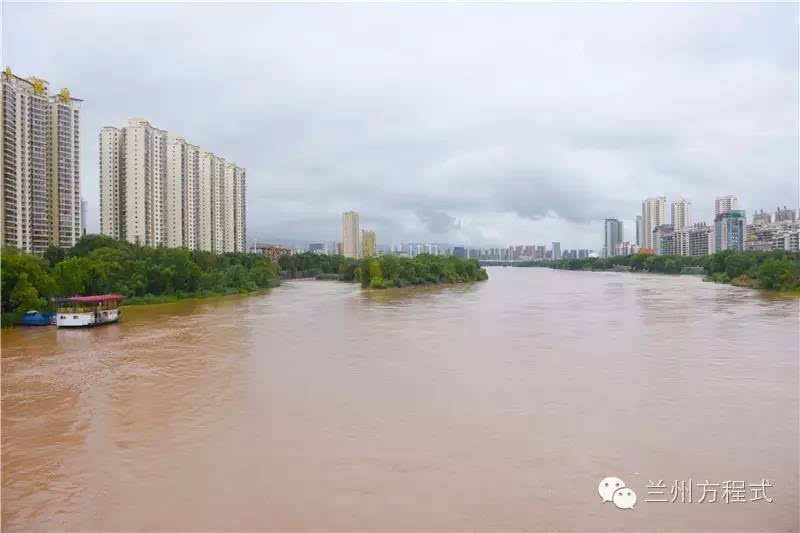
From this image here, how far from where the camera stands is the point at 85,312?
8.59m

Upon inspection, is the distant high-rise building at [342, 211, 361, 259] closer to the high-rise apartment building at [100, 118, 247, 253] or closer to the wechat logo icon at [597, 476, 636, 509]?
the high-rise apartment building at [100, 118, 247, 253]

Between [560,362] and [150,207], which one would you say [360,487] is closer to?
[560,362]

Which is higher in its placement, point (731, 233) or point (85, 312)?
point (731, 233)

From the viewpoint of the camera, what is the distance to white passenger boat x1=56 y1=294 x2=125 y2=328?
333 inches

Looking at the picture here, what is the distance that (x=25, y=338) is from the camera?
301 inches

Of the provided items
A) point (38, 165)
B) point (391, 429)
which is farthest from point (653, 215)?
point (391, 429)

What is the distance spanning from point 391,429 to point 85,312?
22.5ft

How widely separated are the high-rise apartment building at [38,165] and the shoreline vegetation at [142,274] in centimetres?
127

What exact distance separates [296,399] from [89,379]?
88.0 inches

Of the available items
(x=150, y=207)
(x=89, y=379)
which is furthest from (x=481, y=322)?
(x=150, y=207)

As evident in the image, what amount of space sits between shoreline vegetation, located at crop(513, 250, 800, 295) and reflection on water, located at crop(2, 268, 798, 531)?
931 cm

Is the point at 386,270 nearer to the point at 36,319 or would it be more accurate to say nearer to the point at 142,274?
the point at 142,274

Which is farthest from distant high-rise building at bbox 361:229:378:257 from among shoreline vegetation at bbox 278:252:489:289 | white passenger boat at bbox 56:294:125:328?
white passenger boat at bbox 56:294:125:328

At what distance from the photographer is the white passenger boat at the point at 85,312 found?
27.8 ft
